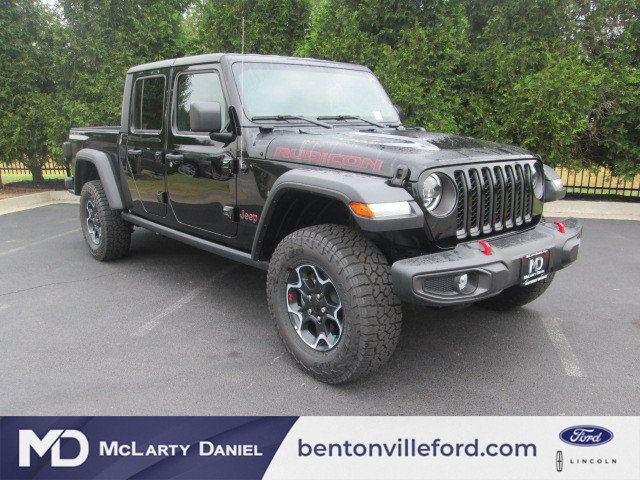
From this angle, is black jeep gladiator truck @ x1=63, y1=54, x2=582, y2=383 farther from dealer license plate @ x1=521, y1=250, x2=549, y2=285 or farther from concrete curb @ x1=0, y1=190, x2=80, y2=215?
concrete curb @ x1=0, y1=190, x2=80, y2=215

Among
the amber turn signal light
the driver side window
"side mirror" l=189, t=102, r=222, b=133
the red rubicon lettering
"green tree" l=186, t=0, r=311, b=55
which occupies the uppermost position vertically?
"green tree" l=186, t=0, r=311, b=55

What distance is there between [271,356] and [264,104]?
178 cm

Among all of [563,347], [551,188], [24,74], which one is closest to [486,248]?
[551,188]

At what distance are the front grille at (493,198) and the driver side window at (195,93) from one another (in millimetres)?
1773

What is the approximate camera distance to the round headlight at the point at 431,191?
263cm

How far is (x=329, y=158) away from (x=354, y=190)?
461 mm

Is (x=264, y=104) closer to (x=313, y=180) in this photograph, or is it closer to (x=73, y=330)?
(x=313, y=180)

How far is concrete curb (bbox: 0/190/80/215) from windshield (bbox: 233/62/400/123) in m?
6.66

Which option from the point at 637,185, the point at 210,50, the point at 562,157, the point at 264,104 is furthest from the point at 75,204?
the point at 637,185

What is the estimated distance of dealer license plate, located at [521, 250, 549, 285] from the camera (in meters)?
2.73

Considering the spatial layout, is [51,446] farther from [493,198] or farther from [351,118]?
[351,118]

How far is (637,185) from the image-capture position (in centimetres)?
933

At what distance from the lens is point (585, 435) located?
94.1 inches

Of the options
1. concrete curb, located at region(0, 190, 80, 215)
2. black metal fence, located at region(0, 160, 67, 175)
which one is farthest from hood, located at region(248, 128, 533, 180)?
black metal fence, located at region(0, 160, 67, 175)
